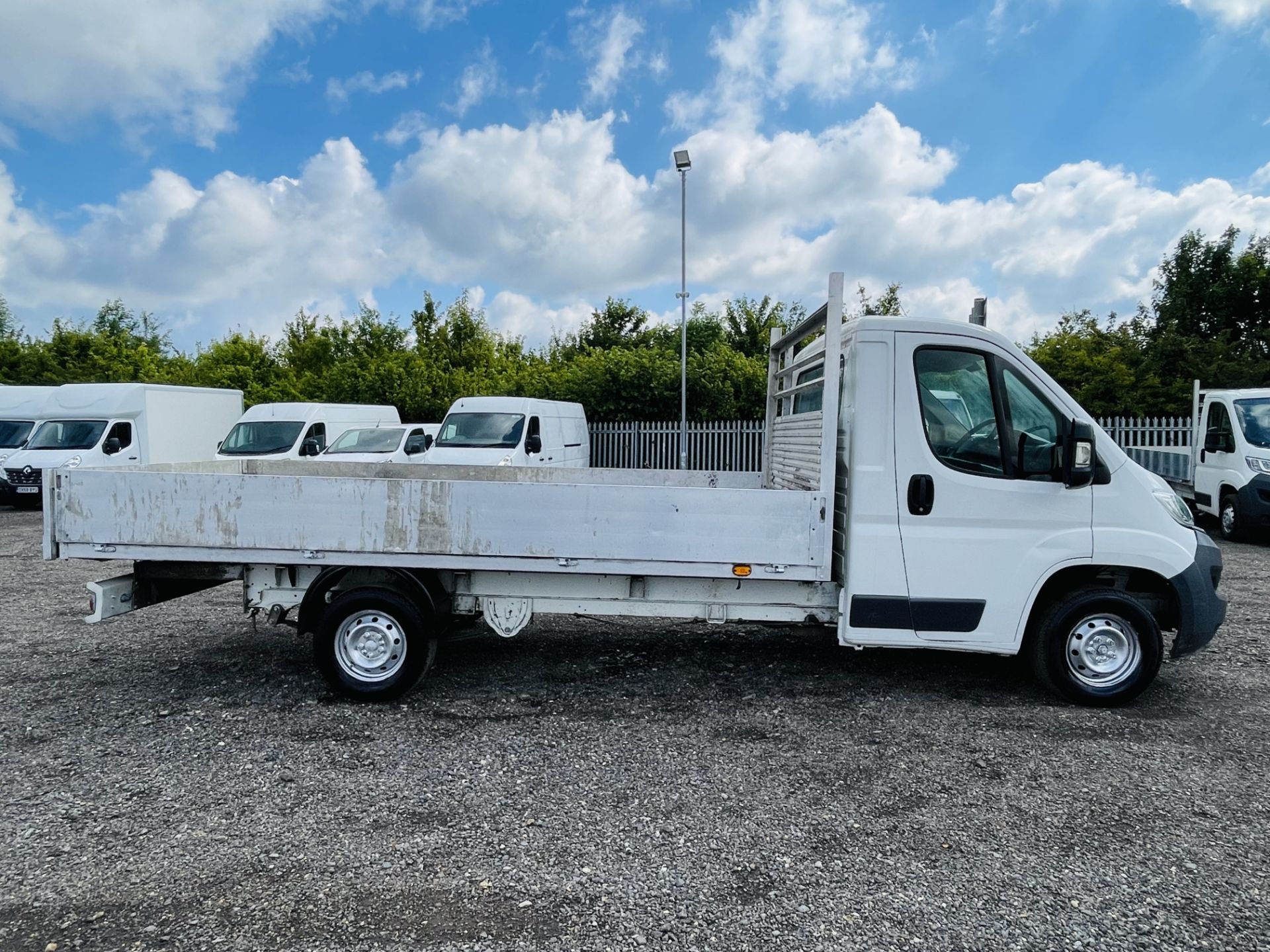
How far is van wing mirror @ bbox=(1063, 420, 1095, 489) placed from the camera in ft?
15.5

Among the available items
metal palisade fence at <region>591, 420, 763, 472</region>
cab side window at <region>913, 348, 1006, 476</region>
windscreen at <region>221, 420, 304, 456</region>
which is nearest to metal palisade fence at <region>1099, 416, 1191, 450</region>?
metal palisade fence at <region>591, 420, 763, 472</region>

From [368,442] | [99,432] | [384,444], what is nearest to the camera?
[384,444]

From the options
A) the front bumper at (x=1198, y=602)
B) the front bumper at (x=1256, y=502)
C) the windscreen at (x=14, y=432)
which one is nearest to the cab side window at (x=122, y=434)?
the windscreen at (x=14, y=432)

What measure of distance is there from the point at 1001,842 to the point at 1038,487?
2103 mm

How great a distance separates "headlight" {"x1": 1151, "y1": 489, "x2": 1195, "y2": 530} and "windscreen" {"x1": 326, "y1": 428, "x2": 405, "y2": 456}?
42.9ft

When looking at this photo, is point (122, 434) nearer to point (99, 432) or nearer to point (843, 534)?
point (99, 432)

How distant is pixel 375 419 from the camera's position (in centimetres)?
1967

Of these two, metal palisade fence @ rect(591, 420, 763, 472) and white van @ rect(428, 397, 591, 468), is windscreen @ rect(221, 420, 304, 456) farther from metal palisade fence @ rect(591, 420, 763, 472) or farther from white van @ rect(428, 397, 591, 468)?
metal palisade fence @ rect(591, 420, 763, 472)

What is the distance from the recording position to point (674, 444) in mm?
20219

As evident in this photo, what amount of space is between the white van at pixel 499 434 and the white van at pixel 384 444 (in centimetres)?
64

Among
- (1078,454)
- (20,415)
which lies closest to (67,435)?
(20,415)

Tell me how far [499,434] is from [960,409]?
10.5 m

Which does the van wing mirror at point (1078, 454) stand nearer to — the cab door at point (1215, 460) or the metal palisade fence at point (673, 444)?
the cab door at point (1215, 460)

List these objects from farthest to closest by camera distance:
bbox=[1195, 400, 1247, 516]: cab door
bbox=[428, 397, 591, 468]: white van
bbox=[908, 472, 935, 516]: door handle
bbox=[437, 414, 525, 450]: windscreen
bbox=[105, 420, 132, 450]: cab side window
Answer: bbox=[105, 420, 132, 450]: cab side window, bbox=[437, 414, 525, 450]: windscreen, bbox=[428, 397, 591, 468]: white van, bbox=[1195, 400, 1247, 516]: cab door, bbox=[908, 472, 935, 516]: door handle
